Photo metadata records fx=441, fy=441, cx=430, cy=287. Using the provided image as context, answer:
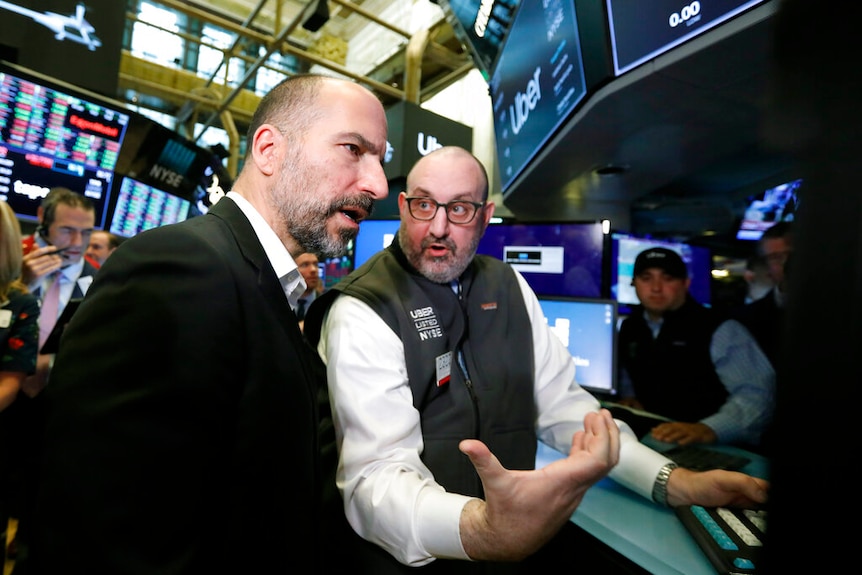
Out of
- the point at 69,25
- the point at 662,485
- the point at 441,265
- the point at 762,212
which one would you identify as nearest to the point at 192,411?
the point at 441,265

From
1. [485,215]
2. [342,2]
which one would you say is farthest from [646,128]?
[342,2]

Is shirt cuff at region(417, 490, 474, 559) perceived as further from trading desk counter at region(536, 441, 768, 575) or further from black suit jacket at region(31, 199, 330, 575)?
trading desk counter at region(536, 441, 768, 575)

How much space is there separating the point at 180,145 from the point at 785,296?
3.57m

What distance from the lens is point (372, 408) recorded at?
95 cm

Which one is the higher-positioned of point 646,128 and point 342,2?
point 342,2

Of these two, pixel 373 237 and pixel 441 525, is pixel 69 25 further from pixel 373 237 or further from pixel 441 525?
pixel 441 525

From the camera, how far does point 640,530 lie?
1.02m

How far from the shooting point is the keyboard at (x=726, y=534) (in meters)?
0.81

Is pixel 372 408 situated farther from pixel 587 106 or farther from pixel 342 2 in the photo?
pixel 342 2

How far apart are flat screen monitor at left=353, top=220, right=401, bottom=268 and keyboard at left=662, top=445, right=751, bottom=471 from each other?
5.56 feet

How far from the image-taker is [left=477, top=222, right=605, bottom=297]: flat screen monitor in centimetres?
208

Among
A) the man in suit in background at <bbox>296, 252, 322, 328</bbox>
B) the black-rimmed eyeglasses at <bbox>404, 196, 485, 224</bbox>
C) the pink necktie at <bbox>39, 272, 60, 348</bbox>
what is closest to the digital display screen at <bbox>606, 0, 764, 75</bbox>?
the black-rimmed eyeglasses at <bbox>404, 196, 485, 224</bbox>

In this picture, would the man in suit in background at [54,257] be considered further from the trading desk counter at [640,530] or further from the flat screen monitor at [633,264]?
the flat screen monitor at [633,264]

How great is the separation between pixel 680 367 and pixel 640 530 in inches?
49.3
